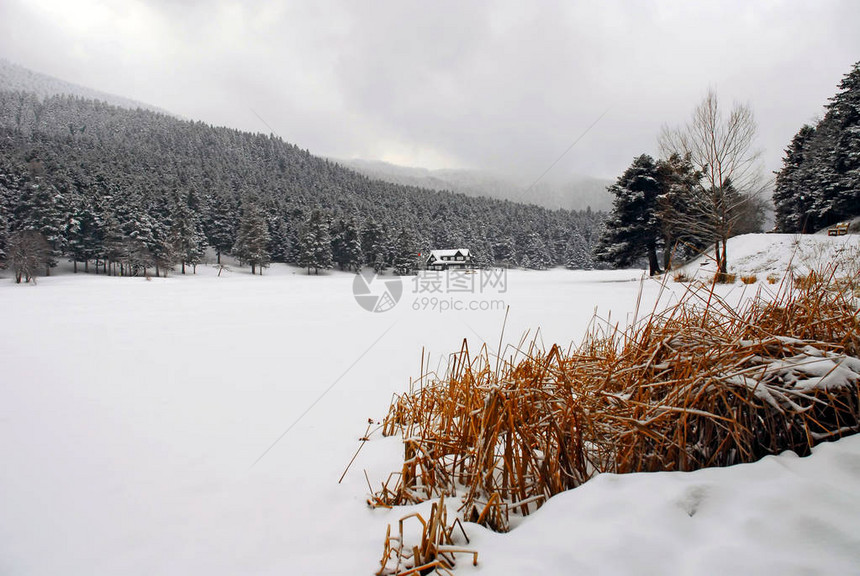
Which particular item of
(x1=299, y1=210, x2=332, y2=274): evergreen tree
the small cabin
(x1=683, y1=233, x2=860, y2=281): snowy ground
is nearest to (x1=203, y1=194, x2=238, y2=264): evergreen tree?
(x1=299, y1=210, x2=332, y2=274): evergreen tree

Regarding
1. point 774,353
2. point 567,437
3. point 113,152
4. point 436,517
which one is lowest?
point 436,517

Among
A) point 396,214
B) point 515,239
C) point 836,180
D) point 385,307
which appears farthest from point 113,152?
point 836,180

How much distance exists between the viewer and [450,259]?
182 feet

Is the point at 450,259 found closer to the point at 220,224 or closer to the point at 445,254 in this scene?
the point at 445,254

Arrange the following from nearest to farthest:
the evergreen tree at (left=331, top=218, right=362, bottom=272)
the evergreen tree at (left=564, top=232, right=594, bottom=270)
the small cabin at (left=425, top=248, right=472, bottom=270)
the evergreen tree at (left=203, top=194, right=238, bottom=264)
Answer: the evergreen tree at (left=331, top=218, right=362, bottom=272), the evergreen tree at (left=203, top=194, right=238, bottom=264), the small cabin at (left=425, top=248, right=472, bottom=270), the evergreen tree at (left=564, top=232, right=594, bottom=270)

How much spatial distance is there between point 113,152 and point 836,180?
337 feet

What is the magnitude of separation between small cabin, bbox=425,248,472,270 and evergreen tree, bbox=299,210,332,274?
15075mm

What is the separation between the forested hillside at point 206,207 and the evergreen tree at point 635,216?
31802 mm

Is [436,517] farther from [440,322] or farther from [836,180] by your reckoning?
[836,180]

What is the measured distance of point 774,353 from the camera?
1.55 m

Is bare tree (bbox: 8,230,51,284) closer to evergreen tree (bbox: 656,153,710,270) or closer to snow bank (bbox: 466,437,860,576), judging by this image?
snow bank (bbox: 466,437,860,576)

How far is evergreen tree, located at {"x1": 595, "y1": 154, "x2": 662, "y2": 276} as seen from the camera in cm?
1967

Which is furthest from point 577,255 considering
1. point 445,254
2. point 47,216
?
point 47,216

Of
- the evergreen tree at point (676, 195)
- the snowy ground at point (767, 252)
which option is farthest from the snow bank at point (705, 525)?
the evergreen tree at point (676, 195)
